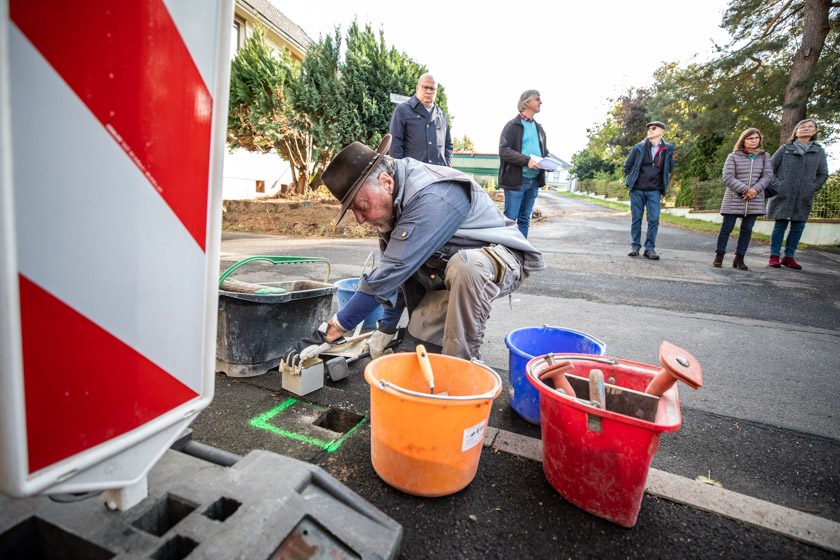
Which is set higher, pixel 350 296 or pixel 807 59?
pixel 807 59

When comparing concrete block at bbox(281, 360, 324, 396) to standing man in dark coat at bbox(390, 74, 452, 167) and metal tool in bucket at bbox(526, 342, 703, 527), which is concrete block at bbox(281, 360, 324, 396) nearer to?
metal tool in bucket at bbox(526, 342, 703, 527)

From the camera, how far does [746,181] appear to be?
6.31 meters

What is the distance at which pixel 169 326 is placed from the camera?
0.91 m

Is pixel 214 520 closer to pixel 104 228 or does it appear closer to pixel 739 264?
pixel 104 228

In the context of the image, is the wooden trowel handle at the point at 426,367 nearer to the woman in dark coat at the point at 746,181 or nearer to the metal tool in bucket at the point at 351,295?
the metal tool in bucket at the point at 351,295

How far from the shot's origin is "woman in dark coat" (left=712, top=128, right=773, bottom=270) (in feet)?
20.2

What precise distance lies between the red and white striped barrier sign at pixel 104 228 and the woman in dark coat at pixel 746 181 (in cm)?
736

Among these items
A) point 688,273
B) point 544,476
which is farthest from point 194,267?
point 688,273

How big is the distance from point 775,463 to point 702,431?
0.31 metres

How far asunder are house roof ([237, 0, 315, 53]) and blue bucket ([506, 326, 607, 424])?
1721cm

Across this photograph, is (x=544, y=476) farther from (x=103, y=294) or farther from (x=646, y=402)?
(x=103, y=294)

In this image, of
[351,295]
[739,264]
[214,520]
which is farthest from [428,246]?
[739,264]

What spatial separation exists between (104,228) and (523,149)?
209 inches

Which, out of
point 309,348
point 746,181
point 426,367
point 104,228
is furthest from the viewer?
point 746,181
